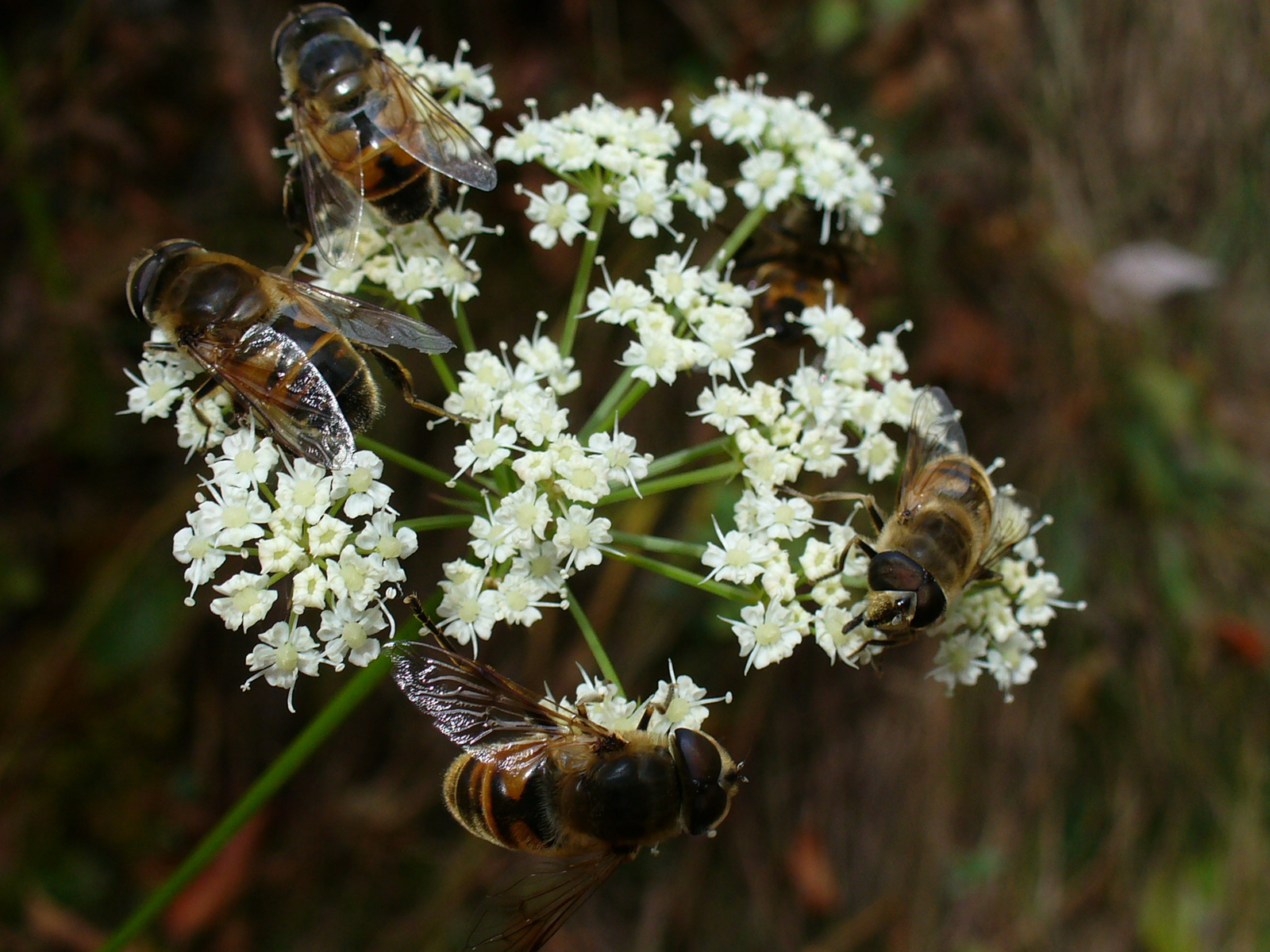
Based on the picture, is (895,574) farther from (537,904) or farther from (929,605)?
(537,904)

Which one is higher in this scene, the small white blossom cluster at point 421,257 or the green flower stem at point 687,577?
the small white blossom cluster at point 421,257

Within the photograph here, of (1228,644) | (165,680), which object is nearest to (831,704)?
(1228,644)

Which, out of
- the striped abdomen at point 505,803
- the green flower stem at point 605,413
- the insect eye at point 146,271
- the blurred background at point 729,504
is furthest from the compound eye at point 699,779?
the blurred background at point 729,504

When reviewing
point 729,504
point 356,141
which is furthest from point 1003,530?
point 356,141

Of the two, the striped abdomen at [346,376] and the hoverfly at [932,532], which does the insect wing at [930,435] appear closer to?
the hoverfly at [932,532]

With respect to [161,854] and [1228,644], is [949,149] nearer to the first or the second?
[1228,644]

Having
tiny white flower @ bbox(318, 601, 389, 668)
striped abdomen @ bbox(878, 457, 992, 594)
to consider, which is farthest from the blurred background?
tiny white flower @ bbox(318, 601, 389, 668)

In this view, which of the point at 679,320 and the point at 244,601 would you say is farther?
the point at 679,320
